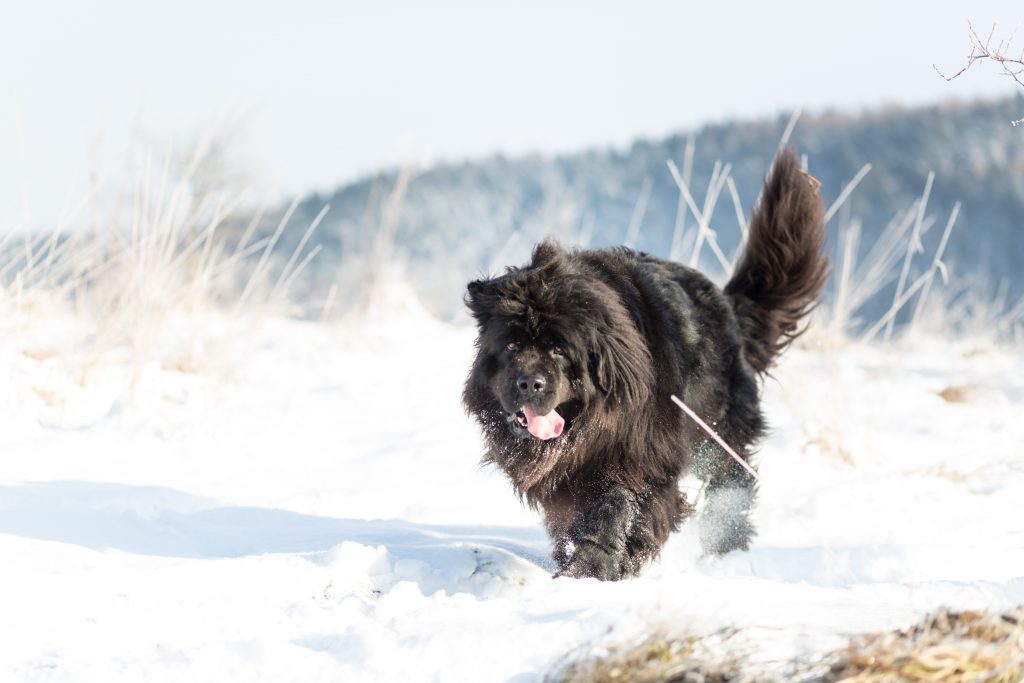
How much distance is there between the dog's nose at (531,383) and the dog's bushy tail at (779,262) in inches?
69.8

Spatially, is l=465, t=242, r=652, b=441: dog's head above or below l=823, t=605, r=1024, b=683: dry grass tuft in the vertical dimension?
above

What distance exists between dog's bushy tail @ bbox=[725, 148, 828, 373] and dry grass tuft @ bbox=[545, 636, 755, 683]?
2823 millimetres

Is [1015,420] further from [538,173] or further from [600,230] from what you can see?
[538,173]

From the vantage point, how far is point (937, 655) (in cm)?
230

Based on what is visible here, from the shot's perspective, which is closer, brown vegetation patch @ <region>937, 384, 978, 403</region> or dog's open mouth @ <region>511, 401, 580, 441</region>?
dog's open mouth @ <region>511, 401, 580, 441</region>

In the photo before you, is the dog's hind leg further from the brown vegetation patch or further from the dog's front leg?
the brown vegetation patch

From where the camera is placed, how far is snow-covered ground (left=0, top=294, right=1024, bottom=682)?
2.55 metres

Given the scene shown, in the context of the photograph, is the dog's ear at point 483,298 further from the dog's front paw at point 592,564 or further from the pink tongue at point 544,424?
the dog's front paw at point 592,564

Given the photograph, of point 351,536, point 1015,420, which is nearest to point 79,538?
point 351,536

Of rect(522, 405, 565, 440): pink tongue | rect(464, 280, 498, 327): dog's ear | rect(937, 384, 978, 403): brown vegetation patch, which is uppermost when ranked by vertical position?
rect(464, 280, 498, 327): dog's ear

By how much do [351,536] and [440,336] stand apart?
581 centimetres

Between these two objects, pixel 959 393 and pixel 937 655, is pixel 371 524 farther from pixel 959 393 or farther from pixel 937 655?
pixel 959 393

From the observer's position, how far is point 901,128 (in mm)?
Answer: 41875

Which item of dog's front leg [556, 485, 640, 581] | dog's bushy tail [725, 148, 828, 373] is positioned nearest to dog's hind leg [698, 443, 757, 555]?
dog's bushy tail [725, 148, 828, 373]
